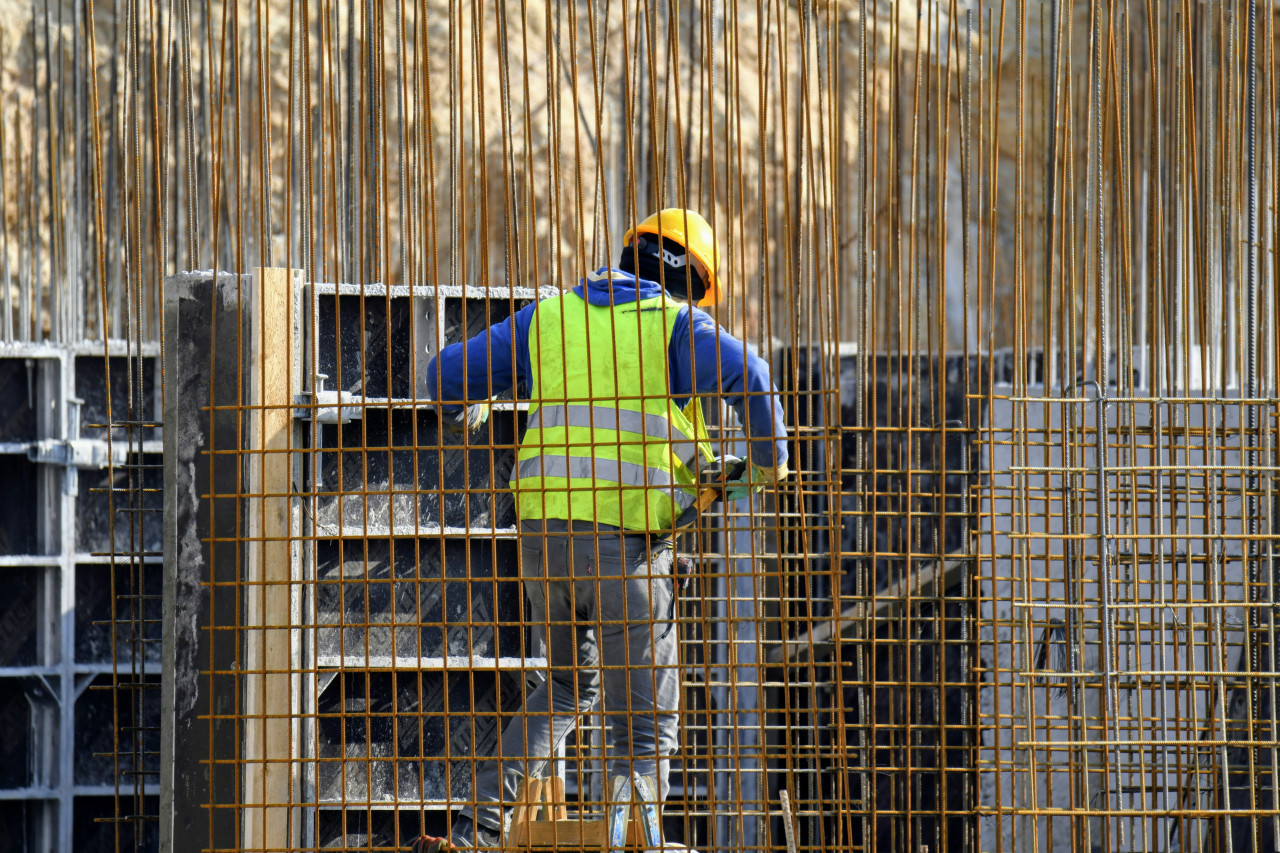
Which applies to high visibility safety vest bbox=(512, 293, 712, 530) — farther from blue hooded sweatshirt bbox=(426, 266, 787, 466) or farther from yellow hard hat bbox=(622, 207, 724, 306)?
yellow hard hat bbox=(622, 207, 724, 306)

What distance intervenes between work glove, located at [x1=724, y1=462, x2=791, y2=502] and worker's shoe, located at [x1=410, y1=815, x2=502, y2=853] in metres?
1.41

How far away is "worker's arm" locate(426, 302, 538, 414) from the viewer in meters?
4.82

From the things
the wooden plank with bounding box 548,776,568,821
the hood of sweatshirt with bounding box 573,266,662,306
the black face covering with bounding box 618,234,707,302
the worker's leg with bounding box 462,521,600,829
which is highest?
the black face covering with bounding box 618,234,707,302

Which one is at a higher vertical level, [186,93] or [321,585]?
[186,93]

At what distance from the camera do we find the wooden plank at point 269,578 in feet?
15.2

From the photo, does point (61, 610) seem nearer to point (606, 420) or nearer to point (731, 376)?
point (606, 420)

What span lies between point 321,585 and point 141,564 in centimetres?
115

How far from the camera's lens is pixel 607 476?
4.78 m

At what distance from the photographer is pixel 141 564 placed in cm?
569

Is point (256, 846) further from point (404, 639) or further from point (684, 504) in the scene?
point (684, 504)

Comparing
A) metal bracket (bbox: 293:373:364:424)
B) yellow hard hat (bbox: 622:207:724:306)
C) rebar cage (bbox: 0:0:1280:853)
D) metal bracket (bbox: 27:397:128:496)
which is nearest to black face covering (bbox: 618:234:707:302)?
yellow hard hat (bbox: 622:207:724:306)

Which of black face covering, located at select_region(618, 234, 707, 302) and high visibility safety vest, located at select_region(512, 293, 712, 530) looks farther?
black face covering, located at select_region(618, 234, 707, 302)

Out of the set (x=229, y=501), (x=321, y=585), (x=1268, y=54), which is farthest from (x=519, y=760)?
(x=1268, y=54)

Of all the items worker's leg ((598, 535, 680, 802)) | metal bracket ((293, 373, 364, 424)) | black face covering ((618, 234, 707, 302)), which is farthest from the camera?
black face covering ((618, 234, 707, 302))
